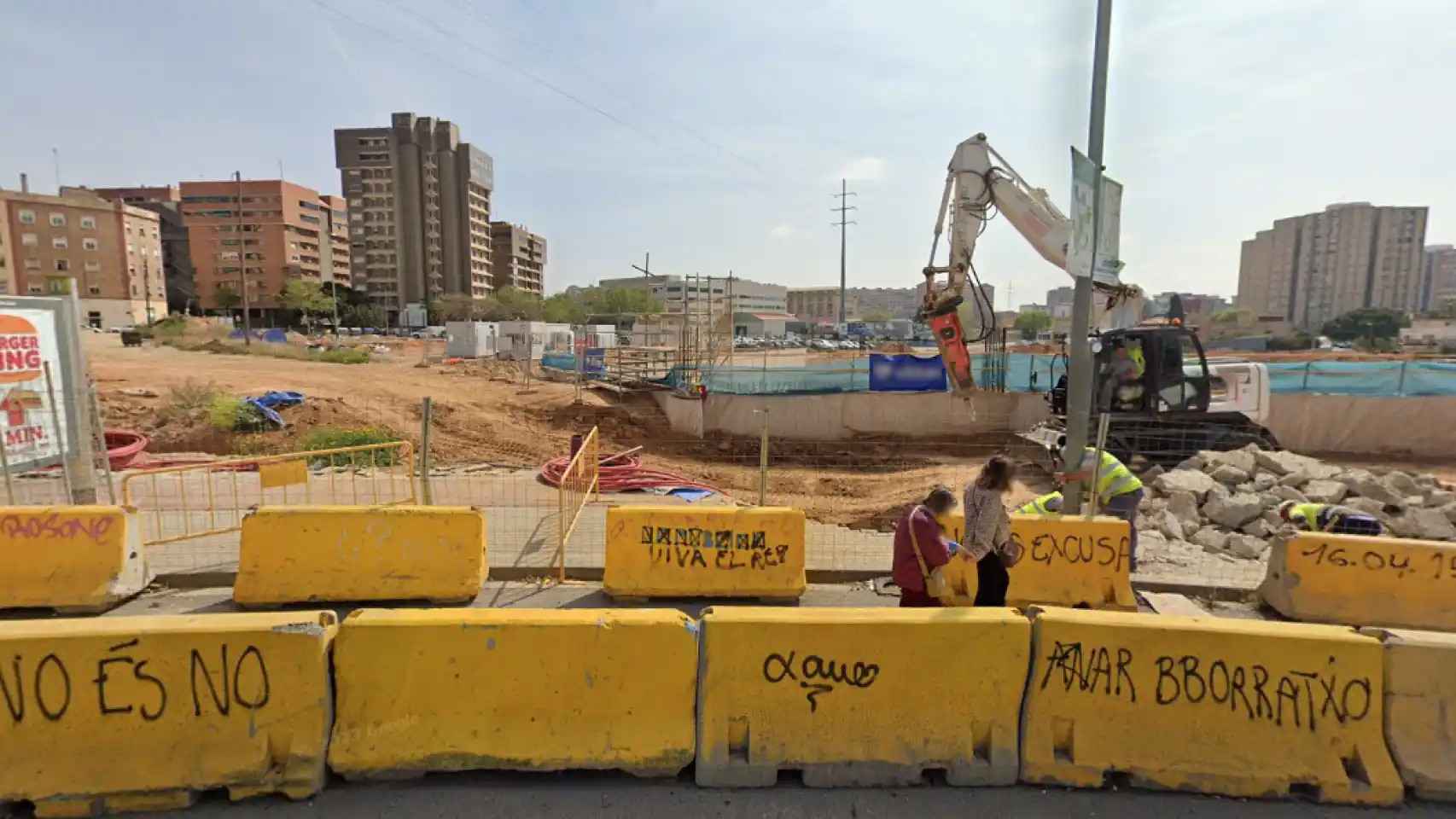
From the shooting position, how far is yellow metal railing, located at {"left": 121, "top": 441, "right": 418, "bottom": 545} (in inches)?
304

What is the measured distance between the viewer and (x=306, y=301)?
83.1m

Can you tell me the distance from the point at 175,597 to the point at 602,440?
12441 millimetres

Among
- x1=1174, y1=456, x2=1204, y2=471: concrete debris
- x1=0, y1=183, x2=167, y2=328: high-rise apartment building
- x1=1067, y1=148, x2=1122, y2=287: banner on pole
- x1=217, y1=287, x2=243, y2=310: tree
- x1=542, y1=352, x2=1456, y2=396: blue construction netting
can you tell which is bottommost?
x1=1174, y1=456, x2=1204, y2=471: concrete debris

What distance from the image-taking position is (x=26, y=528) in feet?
19.9

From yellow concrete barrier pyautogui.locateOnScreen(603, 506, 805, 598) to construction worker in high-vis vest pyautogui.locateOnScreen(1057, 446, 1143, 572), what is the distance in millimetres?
2798

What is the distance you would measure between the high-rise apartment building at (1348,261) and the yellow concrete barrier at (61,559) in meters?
153

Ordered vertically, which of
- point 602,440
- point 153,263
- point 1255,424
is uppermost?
point 153,263

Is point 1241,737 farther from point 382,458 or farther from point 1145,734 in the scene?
point 382,458

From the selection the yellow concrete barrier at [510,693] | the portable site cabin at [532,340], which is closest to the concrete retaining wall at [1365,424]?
the yellow concrete barrier at [510,693]

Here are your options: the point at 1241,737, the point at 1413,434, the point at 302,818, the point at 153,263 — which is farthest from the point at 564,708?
the point at 153,263

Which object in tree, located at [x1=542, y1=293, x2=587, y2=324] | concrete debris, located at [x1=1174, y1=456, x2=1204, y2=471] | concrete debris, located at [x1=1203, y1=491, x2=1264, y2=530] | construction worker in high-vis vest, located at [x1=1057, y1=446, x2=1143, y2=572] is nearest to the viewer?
construction worker in high-vis vest, located at [x1=1057, y1=446, x2=1143, y2=572]

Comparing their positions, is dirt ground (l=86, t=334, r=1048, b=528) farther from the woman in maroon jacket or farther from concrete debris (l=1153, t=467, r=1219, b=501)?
the woman in maroon jacket

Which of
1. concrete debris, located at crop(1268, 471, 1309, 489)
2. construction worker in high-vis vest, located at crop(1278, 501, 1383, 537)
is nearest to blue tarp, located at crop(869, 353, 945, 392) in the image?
concrete debris, located at crop(1268, 471, 1309, 489)

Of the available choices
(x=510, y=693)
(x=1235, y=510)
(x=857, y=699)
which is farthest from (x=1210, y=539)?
(x=510, y=693)
